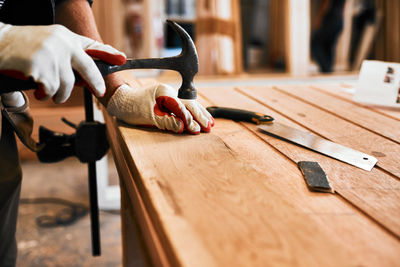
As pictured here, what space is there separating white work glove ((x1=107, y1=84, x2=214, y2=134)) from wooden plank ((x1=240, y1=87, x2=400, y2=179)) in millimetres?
336

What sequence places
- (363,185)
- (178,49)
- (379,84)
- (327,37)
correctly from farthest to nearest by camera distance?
(178,49) < (327,37) < (379,84) < (363,185)

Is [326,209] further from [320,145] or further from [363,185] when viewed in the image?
[320,145]

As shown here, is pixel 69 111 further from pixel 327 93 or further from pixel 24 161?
pixel 327 93

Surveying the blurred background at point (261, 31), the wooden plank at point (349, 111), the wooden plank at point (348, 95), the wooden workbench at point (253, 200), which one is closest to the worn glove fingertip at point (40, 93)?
the wooden workbench at point (253, 200)

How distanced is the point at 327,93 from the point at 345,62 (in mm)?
2418

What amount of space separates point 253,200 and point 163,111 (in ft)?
1.57

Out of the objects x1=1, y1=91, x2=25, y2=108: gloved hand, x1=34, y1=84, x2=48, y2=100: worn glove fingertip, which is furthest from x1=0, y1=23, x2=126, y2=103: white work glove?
x1=1, y1=91, x2=25, y2=108: gloved hand

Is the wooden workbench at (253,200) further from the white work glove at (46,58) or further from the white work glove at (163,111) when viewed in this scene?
the white work glove at (46,58)

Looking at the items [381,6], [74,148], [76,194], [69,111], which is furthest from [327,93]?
[381,6]

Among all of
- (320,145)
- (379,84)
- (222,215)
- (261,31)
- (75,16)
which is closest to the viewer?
(222,215)

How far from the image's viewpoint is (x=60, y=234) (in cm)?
214

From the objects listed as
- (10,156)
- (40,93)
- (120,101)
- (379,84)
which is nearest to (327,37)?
(379,84)

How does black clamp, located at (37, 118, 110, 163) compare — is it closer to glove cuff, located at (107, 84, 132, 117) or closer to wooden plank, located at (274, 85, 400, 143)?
glove cuff, located at (107, 84, 132, 117)

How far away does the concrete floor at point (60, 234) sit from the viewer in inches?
76.4
